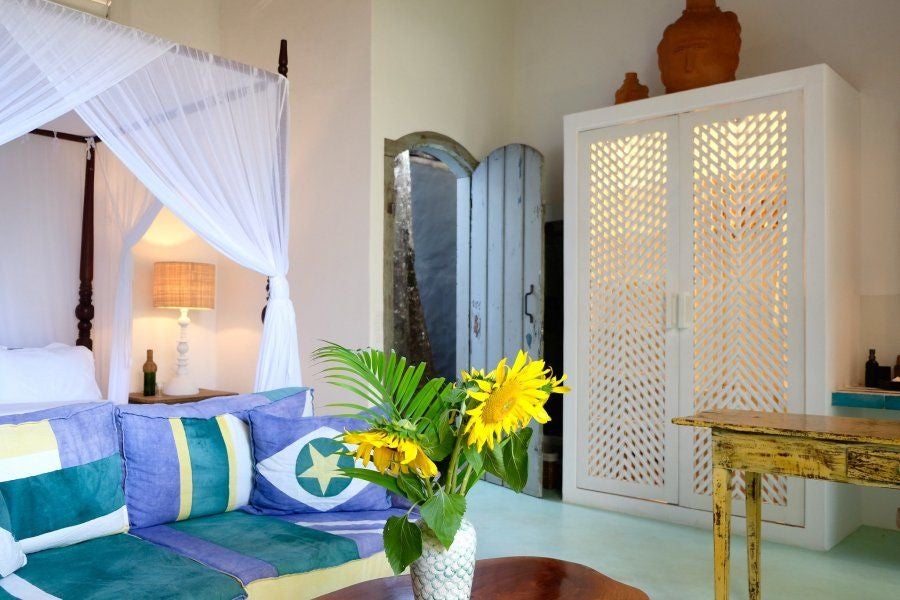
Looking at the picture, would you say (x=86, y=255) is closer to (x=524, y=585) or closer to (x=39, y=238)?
(x=39, y=238)

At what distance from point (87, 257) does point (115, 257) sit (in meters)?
0.16

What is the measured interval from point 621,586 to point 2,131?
8.03 ft

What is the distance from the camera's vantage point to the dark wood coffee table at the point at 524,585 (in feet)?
5.56

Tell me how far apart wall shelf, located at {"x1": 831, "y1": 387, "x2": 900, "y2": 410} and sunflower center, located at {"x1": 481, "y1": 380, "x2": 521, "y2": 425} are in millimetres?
2712

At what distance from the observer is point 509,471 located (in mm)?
1584

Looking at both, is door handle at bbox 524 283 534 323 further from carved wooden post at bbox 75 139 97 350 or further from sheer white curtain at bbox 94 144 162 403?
carved wooden post at bbox 75 139 97 350

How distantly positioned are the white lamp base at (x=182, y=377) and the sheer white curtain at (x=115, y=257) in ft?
1.42

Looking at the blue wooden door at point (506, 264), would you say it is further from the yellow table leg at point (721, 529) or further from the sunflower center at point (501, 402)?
the sunflower center at point (501, 402)

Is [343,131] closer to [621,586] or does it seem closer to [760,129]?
[760,129]

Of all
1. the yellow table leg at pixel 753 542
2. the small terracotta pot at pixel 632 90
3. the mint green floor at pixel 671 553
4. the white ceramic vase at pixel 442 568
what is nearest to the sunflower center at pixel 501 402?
the white ceramic vase at pixel 442 568

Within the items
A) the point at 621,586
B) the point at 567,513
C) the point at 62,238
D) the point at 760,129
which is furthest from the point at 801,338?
the point at 62,238

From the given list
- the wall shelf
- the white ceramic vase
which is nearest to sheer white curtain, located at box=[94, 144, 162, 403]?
the white ceramic vase

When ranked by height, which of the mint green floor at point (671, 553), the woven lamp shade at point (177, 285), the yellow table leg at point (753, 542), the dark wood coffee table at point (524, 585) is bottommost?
the mint green floor at point (671, 553)

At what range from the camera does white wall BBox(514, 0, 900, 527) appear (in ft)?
12.9
